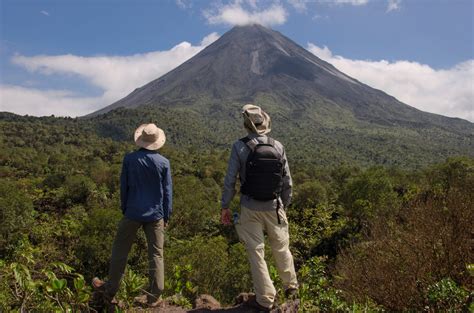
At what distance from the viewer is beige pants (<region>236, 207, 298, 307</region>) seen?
11.5 feet

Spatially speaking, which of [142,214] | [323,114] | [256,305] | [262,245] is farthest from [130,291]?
[323,114]

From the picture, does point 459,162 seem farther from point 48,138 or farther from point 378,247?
point 48,138

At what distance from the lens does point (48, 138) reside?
7619cm

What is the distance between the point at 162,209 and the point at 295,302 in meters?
1.52

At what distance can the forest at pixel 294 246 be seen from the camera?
3.53 meters

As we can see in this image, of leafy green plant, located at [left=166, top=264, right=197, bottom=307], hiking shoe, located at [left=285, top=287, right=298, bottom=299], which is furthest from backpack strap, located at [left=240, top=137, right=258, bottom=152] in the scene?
leafy green plant, located at [left=166, top=264, right=197, bottom=307]

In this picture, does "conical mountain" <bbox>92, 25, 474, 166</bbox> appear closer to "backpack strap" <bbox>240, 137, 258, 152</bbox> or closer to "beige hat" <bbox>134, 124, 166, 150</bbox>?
"beige hat" <bbox>134, 124, 166, 150</bbox>

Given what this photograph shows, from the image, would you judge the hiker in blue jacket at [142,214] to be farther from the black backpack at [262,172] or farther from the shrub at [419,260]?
the shrub at [419,260]

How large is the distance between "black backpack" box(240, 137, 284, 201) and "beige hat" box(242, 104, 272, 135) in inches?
6.6

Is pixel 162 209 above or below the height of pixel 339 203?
above

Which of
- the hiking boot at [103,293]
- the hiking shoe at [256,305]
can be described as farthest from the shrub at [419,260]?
the hiking boot at [103,293]

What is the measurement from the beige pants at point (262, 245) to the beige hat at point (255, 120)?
73cm

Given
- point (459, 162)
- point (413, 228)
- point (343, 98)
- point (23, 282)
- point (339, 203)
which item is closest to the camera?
point (23, 282)

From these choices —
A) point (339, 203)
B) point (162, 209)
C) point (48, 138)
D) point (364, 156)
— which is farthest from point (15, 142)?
point (364, 156)
